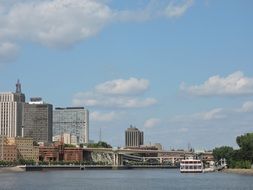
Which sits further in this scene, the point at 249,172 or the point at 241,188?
the point at 249,172

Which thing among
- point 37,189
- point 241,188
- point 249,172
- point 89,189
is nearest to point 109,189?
point 89,189

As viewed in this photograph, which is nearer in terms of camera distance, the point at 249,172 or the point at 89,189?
the point at 89,189

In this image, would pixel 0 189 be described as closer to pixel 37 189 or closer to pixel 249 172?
pixel 37 189

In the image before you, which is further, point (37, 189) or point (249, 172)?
point (249, 172)

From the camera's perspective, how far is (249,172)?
19800 centimetres

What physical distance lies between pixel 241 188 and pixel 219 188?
4.24 meters

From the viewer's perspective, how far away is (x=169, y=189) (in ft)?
376

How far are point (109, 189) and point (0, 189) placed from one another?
18.4 m

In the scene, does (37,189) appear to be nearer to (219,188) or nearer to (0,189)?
(0,189)

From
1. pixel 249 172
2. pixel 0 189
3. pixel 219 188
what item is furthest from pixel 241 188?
pixel 249 172

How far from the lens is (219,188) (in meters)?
117

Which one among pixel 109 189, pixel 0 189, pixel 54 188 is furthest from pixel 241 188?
pixel 0 189

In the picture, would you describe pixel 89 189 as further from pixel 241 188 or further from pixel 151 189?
pixel 241 188

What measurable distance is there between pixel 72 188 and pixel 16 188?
9.85 m
